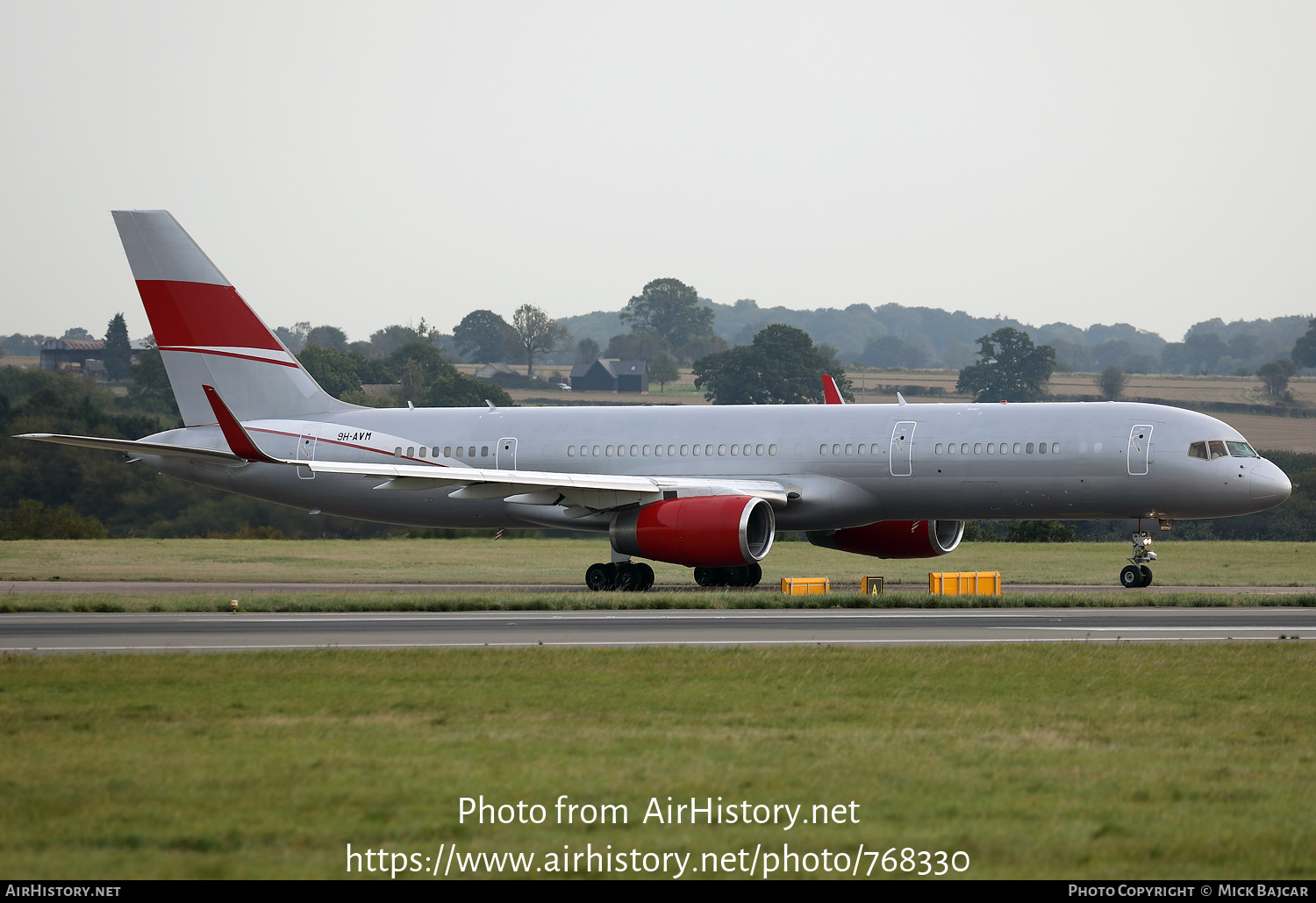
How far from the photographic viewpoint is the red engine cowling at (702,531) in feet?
96.6

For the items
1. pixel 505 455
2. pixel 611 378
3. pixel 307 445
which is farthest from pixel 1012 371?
pixel 307 445

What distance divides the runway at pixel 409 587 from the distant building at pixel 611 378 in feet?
402

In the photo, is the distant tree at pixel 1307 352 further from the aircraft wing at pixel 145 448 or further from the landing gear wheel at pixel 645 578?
the aircraft wing at pixel 145 448

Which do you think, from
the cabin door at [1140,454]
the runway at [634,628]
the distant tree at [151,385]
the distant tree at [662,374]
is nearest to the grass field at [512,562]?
the cabin door at [1140,454]

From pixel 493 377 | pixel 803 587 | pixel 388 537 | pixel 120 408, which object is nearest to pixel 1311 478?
pixel 388 537

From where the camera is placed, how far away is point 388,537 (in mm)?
54531

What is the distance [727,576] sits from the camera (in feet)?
111

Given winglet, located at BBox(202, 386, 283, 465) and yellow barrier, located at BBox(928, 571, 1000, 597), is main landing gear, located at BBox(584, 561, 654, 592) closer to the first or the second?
yellow barrier, located at BBox(928, 571, 1000, 597)

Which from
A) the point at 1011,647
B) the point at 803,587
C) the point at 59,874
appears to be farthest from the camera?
the point at 803,587

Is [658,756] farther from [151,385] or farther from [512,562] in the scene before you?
[151,385]

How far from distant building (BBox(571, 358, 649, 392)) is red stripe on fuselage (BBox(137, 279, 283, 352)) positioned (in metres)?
121

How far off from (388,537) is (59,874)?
4743 cm

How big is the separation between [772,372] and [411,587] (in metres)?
79.1
